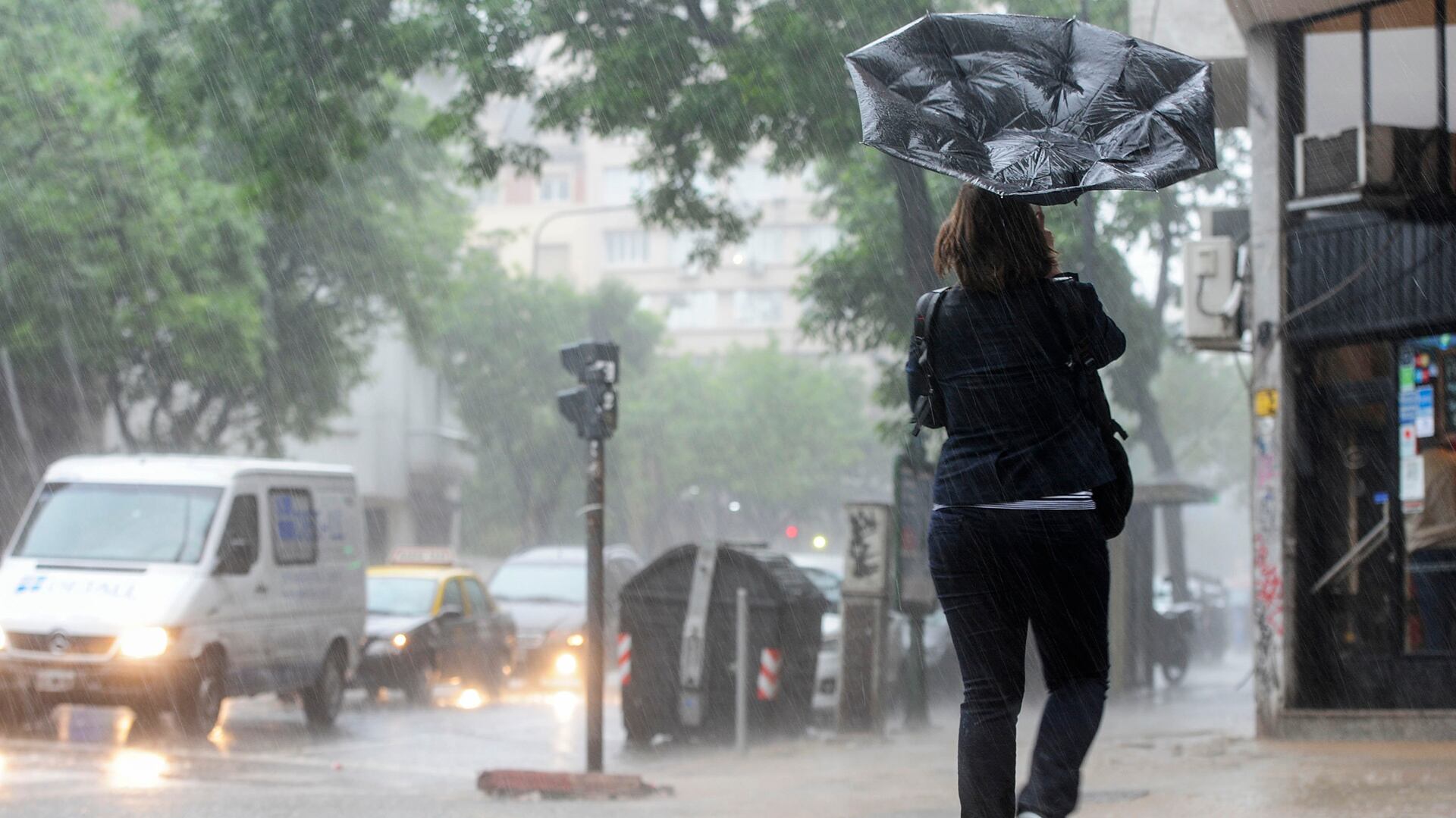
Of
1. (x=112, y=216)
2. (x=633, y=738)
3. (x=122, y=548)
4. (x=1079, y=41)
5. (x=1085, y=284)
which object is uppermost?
(x=112, y=216)

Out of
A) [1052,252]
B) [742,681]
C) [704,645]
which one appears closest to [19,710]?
[704,645]

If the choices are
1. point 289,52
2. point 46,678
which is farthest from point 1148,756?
point 289,52

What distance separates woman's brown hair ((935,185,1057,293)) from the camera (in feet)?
13.3

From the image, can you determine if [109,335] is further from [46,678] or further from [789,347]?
[789,347]

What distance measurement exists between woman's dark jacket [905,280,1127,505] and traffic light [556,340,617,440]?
7.82 m

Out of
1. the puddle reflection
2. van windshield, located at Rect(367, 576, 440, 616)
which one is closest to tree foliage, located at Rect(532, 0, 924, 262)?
van windshield, located at Rect(367, 576, 440, 616)

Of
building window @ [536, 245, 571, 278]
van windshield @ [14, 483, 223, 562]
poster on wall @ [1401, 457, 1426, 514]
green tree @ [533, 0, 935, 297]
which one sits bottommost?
van windshield @ [14, 483, 223, 562]

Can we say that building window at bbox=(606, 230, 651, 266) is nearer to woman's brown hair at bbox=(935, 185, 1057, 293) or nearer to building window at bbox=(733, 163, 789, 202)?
building window at bbox=(733, 163, 789, 202)

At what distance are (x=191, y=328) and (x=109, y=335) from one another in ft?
5.01

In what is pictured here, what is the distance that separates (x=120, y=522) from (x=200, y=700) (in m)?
1.70

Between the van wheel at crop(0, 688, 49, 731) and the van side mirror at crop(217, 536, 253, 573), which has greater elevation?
the van side mirror at crop(217, 536, 253, 573)

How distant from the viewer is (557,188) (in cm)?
7988

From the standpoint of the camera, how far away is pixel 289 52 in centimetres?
1691

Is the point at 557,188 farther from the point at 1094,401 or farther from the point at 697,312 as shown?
the point at 1094,401
